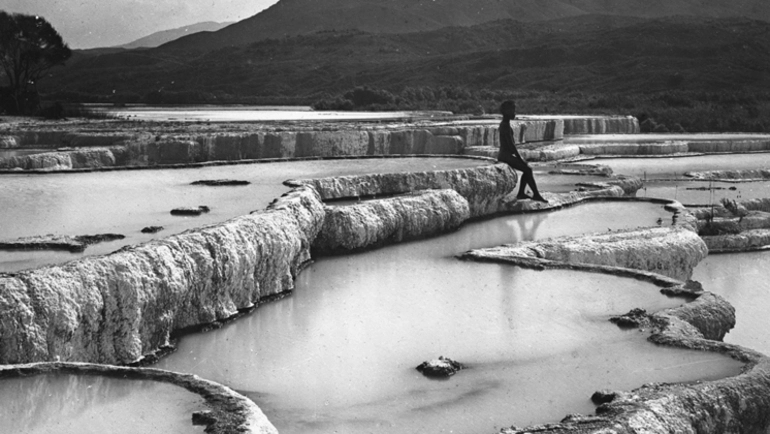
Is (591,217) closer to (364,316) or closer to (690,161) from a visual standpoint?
(364,316)

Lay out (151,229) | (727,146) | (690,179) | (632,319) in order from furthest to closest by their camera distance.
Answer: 1. (727,146)
2. (690,179)
3. (151,229)
4. (632,319)

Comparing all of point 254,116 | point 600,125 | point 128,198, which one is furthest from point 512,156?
point 254,116

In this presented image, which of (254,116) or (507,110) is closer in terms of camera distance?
(507,110)

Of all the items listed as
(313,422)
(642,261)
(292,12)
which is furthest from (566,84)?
(292,12)

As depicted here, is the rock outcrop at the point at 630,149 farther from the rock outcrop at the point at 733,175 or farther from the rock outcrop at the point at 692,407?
the rock outcrop at the point at 692,407

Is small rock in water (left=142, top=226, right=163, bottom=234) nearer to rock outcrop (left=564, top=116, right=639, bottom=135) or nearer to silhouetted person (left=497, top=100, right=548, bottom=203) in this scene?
silhouetted person (left=497, top=100, right=548, bottom=203)

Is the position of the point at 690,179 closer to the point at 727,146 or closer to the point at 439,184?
the point at 727,146

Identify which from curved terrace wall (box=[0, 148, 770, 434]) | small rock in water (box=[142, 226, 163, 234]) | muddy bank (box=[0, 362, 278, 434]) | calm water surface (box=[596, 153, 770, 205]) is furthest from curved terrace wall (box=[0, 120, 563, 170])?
muddy bank (box=[0, 362, 278, 434])
